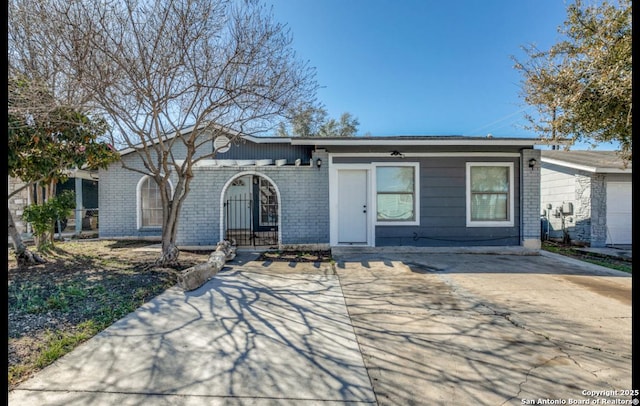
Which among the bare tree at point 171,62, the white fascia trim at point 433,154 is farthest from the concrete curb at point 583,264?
the bare tree at point 171,62

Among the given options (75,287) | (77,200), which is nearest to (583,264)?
(75,287)

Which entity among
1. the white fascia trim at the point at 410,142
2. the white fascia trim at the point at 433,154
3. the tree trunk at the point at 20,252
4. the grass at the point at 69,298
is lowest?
the grass at the point at 69,298

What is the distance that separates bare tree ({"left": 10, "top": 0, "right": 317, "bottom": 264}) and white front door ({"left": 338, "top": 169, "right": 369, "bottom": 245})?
2.51 meters

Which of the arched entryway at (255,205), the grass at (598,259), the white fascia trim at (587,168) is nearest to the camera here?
the grass at (598,259)

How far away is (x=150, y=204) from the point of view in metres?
10.4

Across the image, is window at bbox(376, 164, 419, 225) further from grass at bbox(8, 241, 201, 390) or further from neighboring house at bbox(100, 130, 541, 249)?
grass at bbox(8, 241, 201, 390)

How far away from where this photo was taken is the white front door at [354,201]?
309 inches

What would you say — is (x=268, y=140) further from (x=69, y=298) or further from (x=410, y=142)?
(x=69, y=298)

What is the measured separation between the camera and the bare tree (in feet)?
14.3

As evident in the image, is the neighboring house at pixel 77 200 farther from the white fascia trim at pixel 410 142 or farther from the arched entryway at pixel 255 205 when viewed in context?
the white fascia trim at pixel 410 142

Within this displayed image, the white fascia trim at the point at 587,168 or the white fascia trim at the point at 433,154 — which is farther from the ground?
the white fascia trim at the point at 433,154

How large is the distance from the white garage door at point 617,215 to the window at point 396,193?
6.35 meters

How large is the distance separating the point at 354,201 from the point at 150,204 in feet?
24.7
